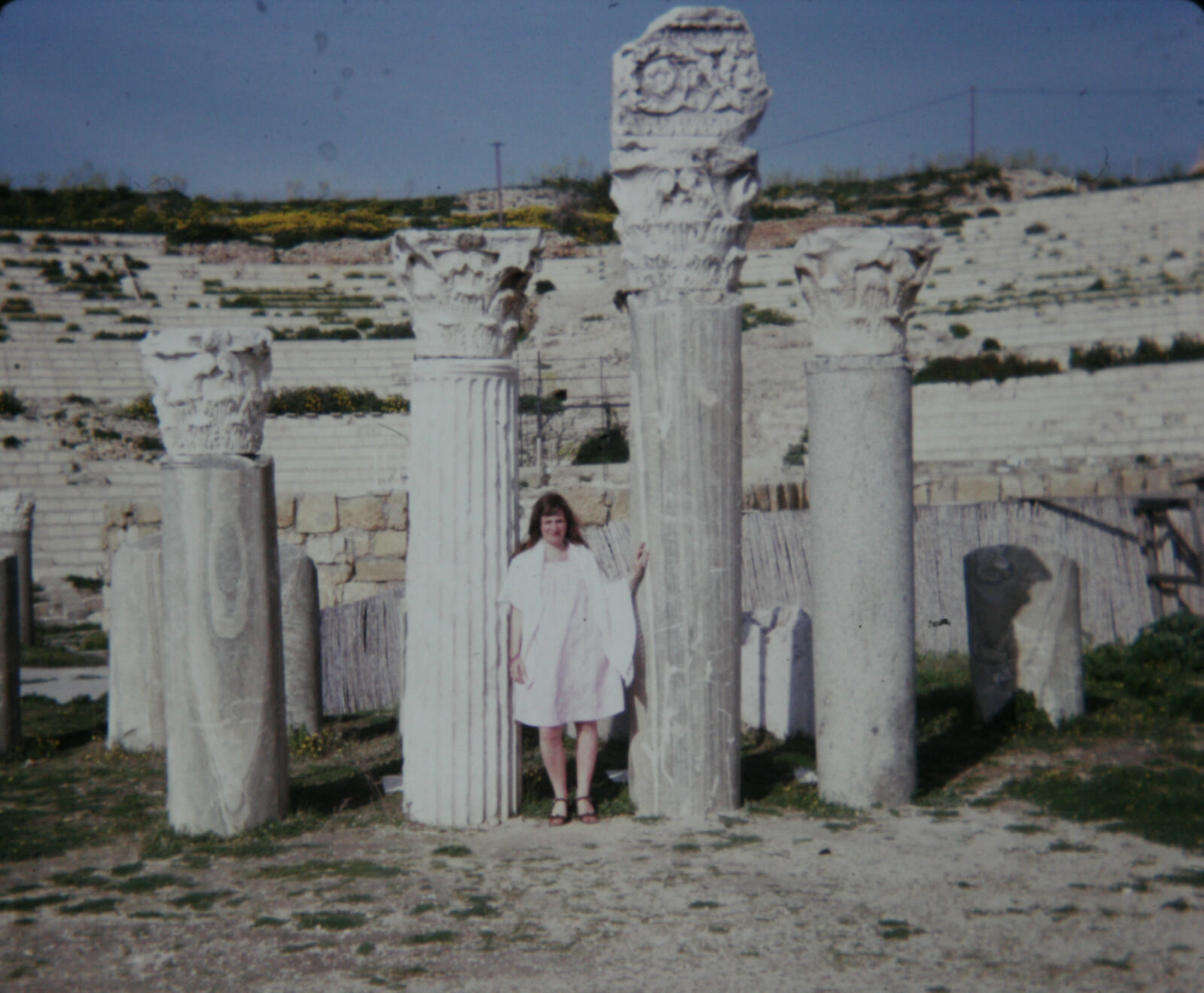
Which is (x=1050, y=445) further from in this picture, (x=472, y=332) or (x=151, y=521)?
(x=472, y=332)

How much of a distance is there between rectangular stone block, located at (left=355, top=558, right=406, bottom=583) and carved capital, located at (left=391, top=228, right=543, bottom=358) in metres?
7.38

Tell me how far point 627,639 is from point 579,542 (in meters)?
0.62

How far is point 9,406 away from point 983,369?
2248cm

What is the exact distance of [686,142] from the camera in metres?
6.21

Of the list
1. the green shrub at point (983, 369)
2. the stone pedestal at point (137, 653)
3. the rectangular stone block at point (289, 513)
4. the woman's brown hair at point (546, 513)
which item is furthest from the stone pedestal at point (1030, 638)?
the green shrub at point (983, 369)

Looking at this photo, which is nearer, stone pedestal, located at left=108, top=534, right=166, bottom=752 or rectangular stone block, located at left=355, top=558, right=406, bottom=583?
stone pedestal, located at left=108, top=534, right=166, bottom=752

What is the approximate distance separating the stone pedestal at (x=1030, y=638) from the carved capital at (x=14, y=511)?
40.6ft

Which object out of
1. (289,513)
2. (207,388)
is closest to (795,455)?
(289,513)

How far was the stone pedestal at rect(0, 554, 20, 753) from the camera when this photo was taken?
27.8 feet

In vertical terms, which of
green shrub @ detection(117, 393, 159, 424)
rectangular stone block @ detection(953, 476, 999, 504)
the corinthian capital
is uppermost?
green shrub @ detection(117, 393, 159, 424)

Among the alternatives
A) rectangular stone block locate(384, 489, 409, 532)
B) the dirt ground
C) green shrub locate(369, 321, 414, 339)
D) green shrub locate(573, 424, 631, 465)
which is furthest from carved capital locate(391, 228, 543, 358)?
green shrub locate(369, 321, 414, 339)

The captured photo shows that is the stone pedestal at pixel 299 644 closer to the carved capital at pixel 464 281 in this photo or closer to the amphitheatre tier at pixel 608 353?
the carved capital at pixel 464 281

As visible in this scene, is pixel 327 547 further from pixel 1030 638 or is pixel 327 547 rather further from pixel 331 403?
pixel 331 403

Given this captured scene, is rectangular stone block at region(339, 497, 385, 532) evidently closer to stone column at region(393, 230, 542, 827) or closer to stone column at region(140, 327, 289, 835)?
stone column at region(140, 327, 289, 835)
